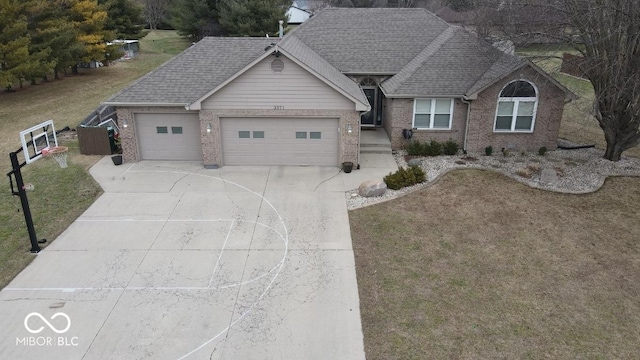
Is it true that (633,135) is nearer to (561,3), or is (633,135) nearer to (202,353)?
(561,3)

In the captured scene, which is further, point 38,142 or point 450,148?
point 38,142

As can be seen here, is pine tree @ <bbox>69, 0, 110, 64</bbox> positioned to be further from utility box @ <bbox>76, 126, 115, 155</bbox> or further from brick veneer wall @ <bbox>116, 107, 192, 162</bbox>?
brick veneer wall @ <bbox>116, 107, 192, 162</bbox>

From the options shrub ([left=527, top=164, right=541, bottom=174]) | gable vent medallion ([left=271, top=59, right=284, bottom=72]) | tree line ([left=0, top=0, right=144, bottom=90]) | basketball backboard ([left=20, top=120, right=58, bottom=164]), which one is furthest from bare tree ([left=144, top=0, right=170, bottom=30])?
shrub ([left=527, top=164, right=541, bottom=174])

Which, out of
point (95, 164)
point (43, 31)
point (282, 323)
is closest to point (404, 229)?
point (282, 323)

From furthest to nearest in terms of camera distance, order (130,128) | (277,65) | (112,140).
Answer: (112,140) → (130,128) → (277,65)

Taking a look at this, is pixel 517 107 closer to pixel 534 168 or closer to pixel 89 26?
pixel 534 168

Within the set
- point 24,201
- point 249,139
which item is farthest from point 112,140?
point 24,201
